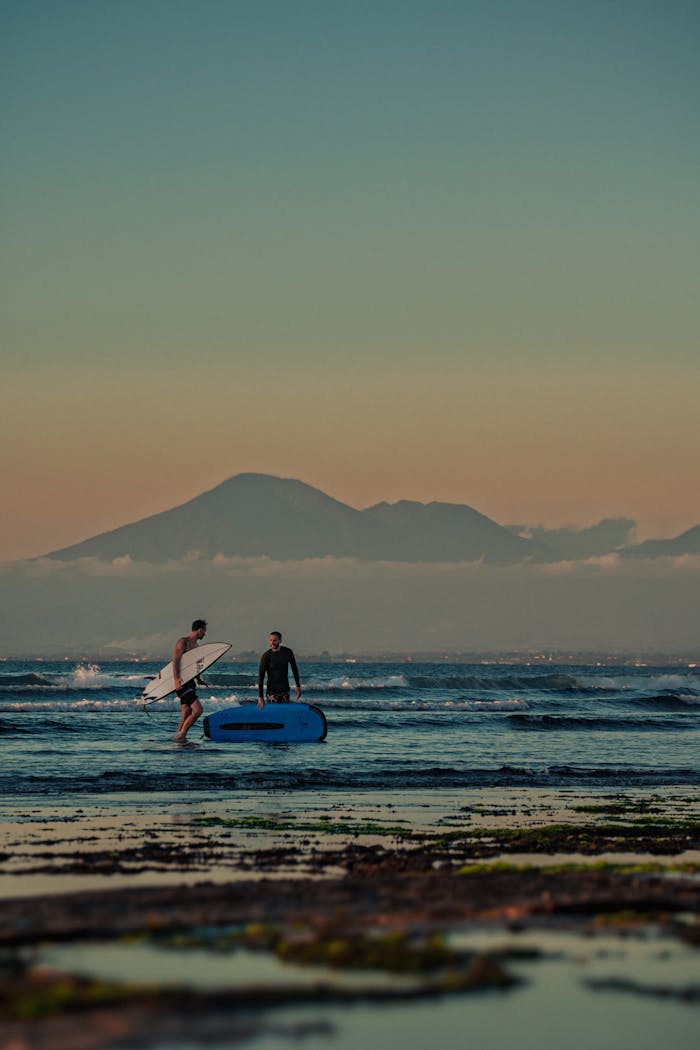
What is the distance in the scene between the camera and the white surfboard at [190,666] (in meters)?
26.9

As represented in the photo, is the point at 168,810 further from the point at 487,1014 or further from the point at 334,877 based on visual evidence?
the point at 487,1014

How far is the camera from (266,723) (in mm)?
27188

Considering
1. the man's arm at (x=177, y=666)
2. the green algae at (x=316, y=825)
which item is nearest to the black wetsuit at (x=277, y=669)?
the man's arm at (x=177, y=666)

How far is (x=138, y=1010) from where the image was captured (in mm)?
5520

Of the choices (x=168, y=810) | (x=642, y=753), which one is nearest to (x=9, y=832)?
(x=168, y=810)

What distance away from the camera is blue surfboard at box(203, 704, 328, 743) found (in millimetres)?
27078

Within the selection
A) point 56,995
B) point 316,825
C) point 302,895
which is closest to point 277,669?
point 316,825

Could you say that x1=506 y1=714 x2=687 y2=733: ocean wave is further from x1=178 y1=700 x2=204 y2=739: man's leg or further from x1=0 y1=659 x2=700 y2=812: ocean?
x1=178 y1=700 x2=204 y2=739: man's leg

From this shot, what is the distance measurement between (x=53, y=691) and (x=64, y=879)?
4811 centimetres

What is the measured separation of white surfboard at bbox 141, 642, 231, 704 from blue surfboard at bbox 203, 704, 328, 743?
1192 millimetres

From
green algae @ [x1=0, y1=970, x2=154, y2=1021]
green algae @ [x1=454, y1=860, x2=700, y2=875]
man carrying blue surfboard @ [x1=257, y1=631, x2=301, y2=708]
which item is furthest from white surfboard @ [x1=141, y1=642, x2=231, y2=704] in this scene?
green algae @ [x1=0, y1=970, x2=154, y2=1021]

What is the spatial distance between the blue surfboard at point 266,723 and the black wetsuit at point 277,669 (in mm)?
349

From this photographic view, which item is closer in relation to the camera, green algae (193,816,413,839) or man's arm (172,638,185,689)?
green algae (193,816,413,839)

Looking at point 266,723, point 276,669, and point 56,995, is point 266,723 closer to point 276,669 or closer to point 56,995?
point 276,669
